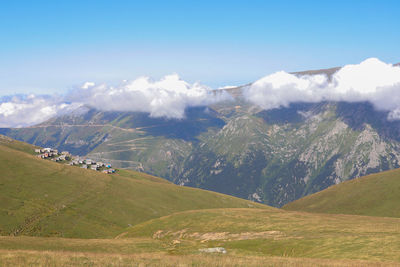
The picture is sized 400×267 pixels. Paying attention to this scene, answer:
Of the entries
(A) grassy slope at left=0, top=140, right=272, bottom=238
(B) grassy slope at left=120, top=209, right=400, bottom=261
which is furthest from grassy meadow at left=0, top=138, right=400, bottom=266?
(A) grassy slope at left=0, top=140, right=272, bottom=238

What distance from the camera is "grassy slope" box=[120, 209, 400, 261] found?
52781mm

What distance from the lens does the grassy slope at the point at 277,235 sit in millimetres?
52781

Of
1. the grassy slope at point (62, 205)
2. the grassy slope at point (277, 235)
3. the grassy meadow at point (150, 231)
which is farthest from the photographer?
the grassy slope at point (62, 205)

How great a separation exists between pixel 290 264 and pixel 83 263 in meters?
23.5

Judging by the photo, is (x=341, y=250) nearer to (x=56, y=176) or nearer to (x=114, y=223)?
(x=114, y=223)

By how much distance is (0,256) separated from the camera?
34469 mm

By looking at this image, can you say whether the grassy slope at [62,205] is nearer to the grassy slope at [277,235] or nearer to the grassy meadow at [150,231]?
the grassy meadow at [150,231]

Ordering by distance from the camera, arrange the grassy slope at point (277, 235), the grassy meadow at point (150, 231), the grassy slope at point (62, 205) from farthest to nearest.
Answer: the grassy slope at point (62, 205), the grassy slope at point (277, 235), the grassy meadow at point (150, 231)

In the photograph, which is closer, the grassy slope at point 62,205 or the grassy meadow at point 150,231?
the grassy meadow at point 150,231

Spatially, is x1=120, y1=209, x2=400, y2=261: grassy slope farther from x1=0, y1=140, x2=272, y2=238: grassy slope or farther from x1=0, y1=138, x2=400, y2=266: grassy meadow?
x1=0, y1=140, x2=272, y2=238: grassy slope

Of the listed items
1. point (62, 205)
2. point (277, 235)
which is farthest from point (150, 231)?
point (62, 205)

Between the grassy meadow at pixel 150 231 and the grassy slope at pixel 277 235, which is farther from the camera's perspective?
the grassy slope at pixel 277 235

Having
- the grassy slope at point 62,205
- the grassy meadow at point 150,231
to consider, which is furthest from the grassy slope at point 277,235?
the grassy slope at point 62,205

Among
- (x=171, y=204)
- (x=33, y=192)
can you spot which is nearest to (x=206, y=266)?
(x=33, y=192)
